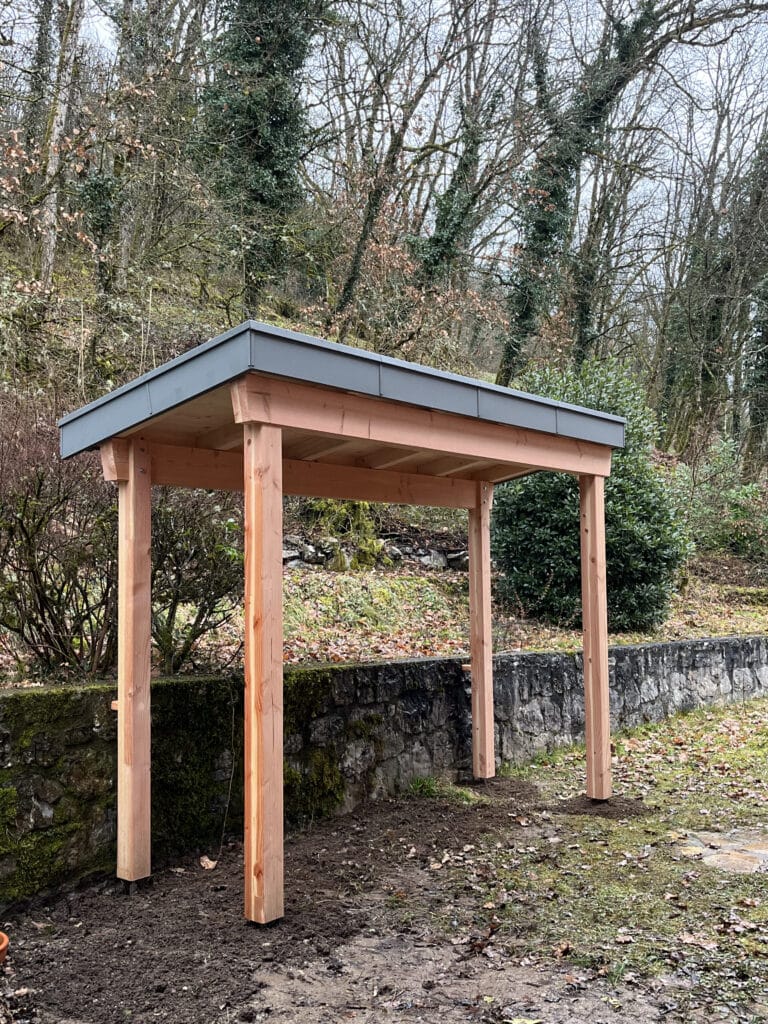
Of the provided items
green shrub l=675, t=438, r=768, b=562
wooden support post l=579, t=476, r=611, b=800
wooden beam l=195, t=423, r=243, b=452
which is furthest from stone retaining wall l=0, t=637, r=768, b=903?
green shrub l=675, t=438, r=768, b=562

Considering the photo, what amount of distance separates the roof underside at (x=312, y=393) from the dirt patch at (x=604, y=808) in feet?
7.38

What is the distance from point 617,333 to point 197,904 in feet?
53.5

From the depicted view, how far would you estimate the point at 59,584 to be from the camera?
15.9 ft

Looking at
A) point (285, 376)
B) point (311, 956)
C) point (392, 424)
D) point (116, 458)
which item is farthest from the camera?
point (116, 458)

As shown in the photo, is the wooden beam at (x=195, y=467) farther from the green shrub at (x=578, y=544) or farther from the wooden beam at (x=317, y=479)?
the green shrub at (x=578, y=544)

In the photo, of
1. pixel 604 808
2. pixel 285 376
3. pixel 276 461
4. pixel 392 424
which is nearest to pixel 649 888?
pixel 604 808

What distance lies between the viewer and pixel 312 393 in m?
3.58

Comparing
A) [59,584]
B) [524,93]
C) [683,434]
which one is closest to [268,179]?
[524,93]

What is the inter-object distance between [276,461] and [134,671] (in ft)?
4.45

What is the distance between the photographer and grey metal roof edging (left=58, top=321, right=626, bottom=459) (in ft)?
10.9

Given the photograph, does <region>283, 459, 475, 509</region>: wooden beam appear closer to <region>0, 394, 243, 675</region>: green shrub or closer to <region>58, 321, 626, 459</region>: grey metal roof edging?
<region>0, 394, 243, 675</region>: green shrub

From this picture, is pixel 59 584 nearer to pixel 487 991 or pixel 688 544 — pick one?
pixel 487 991

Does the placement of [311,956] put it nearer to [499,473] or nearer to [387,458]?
[387,458]

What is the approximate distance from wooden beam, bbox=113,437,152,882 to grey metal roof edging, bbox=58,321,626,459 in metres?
0.31
